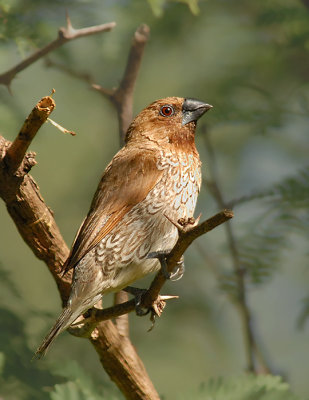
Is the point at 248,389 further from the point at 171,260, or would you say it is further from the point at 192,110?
the point at 192,110

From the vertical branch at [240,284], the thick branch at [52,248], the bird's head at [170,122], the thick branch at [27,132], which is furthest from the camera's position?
the vertical branch at [240,284]

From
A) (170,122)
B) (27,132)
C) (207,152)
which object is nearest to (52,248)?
(27,132)

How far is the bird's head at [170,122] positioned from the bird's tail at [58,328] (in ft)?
3.65

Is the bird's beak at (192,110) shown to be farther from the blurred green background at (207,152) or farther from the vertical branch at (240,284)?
the vertical branch at (240,284)

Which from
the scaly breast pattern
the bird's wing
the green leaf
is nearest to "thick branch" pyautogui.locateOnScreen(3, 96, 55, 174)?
the bird's wing

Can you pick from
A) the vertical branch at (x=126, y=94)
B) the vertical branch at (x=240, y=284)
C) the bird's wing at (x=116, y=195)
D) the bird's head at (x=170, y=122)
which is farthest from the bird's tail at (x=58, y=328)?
the vertical branch at (x=240, y=284)

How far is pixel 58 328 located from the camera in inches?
102

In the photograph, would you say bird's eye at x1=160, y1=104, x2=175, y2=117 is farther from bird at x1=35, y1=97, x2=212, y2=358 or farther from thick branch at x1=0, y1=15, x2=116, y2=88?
thick branch at x1=0, y1=15, x2=116, y2=88

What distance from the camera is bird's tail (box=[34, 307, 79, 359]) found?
2520 millimetres

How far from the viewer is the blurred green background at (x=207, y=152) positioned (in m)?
4.47

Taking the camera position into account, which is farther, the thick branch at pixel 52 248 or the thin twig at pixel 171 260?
the thick branch at pixel 52 248

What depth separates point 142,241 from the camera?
9.22 feet

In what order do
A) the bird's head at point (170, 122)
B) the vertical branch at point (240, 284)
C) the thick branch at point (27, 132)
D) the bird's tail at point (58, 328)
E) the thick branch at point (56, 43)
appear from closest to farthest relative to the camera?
the thick branch at point (27, 132) → the bird's tail at point (58, 328) → the bird's head at point (170, 122) → the thick branch at point (56, 43) → the vertical branch at point (240, 284)

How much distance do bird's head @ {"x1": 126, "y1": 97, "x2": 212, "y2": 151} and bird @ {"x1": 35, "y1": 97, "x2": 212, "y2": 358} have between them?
0.18 meters
